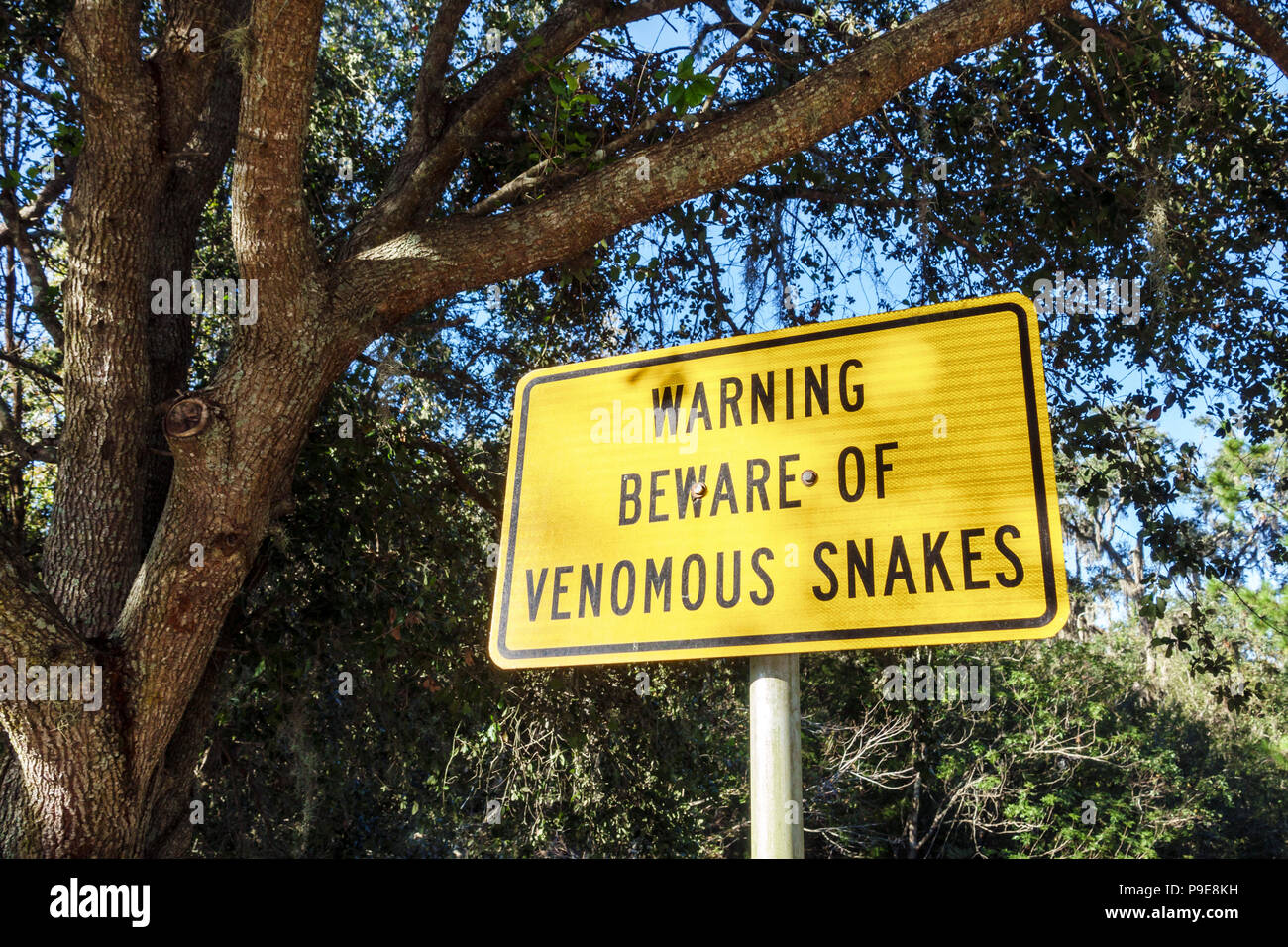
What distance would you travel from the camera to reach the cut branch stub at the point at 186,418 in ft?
10.7

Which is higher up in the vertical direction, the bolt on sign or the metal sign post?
the bolt on sign

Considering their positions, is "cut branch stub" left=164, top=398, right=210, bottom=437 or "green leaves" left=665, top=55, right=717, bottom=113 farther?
"green leaves" left=665, top=55, right=717, bottom=113

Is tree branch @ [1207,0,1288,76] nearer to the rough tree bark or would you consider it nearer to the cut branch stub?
the rough tree bark

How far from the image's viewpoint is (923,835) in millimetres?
16984

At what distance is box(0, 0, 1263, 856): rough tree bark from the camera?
3240mm

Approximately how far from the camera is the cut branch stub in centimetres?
327

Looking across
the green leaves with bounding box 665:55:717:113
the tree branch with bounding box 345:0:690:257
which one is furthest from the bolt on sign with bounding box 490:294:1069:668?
the tree branch with bounding box 345:0:690:257

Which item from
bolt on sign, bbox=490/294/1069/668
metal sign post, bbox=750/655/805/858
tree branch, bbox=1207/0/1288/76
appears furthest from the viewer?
tree branch, bbox=1207/0/1288/76

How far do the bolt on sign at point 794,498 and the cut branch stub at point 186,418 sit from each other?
6.63 ft

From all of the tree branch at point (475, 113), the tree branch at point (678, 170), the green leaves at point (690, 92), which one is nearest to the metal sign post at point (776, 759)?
the tree branch at point (678, 170)

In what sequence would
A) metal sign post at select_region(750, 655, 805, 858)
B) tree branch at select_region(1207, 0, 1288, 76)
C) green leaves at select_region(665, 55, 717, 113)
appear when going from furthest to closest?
1. tree branch at select_region(1207, 0, 1288, 76)
2. green leaves at select_region(665, 55, 717, 113)
3. metal sign post at select_region(750, 655, 805, 858)

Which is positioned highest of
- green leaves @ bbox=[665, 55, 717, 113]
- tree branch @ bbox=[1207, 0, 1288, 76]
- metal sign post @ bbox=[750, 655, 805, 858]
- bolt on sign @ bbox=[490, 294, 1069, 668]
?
tree branch @ bbox=[1207, 0, 1288, 76]

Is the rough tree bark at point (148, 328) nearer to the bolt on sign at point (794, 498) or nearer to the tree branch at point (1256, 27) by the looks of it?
the tree branch at point (1256, 27)

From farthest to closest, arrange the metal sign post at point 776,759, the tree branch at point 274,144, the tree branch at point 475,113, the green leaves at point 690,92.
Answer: the tree branch at point 475,113, the green leaves at point 690,92, the tree branch at point 274,144, the metal sign post at point 776,759
